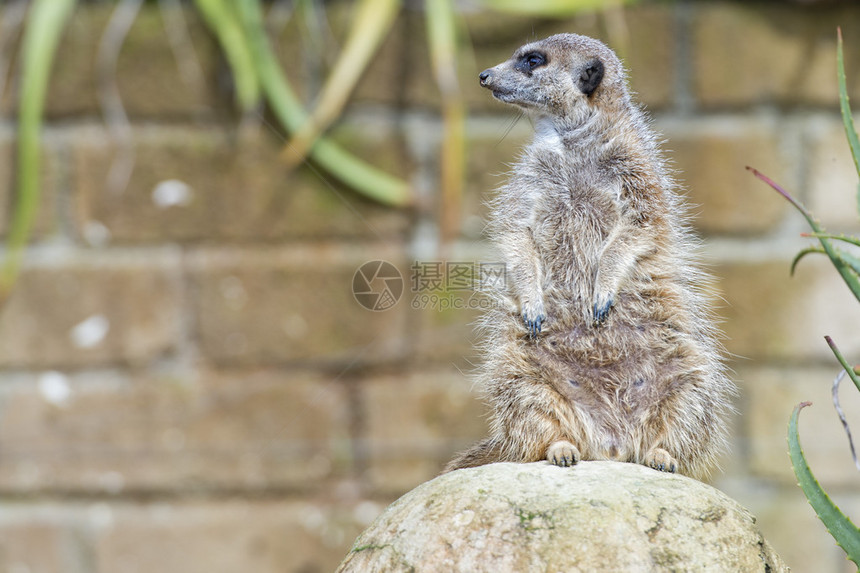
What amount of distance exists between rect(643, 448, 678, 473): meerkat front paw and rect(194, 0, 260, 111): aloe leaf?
1428 millimetres

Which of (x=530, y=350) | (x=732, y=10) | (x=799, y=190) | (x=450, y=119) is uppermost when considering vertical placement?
(x=732, y=10)

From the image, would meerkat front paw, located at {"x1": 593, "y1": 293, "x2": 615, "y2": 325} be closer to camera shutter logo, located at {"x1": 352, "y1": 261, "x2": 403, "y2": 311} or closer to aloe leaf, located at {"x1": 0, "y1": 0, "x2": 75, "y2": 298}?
camera shutter logo, located at {"x1": 352, "y1": 261, "x2": 403, "y2": 311}

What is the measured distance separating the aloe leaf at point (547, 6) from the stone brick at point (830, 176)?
597 mm

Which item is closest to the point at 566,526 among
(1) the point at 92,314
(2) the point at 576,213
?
(2) the point at 576,213

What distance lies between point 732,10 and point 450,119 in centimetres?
77

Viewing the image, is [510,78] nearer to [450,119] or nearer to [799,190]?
[450,119]

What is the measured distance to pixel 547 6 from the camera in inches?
79.0

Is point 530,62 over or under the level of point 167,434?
over

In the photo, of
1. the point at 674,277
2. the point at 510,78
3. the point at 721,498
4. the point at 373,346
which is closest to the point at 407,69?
the point at 373,346

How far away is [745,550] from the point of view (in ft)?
3.24

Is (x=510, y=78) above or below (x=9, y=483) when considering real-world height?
above

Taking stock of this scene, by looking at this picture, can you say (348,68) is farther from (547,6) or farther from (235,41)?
(547,6)

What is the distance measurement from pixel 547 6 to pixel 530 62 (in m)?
0.91

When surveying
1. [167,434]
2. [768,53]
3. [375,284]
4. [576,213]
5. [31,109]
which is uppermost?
[768,53]
